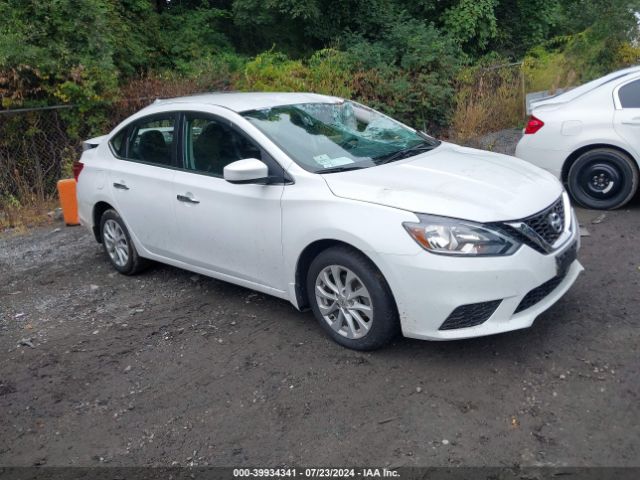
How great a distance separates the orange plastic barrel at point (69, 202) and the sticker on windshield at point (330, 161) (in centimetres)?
477

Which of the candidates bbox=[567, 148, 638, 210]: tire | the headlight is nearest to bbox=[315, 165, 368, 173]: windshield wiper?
the headlight

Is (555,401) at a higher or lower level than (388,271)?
lower

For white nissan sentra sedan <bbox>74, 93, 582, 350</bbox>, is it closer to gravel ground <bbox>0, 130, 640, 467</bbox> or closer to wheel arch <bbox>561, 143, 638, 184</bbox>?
gravel ground <bbox>0, 130, 640, 467</bbox>

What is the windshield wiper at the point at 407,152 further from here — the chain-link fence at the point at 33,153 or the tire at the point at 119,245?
the chain-link fence at the point at 33,153

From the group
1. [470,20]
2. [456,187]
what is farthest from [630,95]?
[470,20]

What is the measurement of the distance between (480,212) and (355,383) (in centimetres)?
126

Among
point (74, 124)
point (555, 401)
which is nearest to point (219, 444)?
point (555, 401)

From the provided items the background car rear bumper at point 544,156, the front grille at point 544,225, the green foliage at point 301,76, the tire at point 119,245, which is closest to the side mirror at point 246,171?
the front grille at point 544,225

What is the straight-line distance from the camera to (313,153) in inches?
187

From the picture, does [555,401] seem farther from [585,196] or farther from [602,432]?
[585,196]

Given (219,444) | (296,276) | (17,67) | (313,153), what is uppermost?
(17,67)

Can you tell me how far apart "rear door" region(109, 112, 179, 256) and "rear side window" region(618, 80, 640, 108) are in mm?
4760

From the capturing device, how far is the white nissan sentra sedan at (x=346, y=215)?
3867 millimetres

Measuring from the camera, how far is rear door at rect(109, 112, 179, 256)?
215 inches
